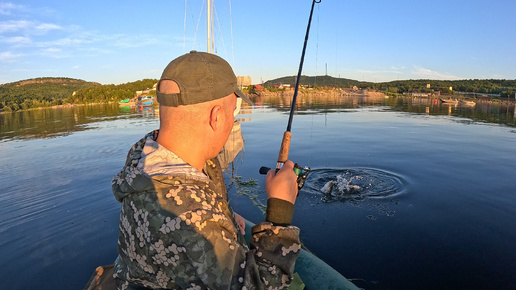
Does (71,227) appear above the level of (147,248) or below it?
below

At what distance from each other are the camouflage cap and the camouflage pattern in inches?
16.3

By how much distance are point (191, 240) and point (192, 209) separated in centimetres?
14

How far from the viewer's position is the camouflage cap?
1.57m

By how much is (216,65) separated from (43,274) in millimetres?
5324

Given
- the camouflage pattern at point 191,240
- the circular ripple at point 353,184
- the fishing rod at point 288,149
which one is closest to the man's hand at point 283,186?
the camouflage pattern at point 191,240

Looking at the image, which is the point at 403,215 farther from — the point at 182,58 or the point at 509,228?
the point at 182,58

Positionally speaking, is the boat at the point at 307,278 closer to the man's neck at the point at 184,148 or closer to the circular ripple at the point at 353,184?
the man's neck at the point at 184,148

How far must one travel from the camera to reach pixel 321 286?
125 inches

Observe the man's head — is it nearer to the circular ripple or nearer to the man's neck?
the man's neck

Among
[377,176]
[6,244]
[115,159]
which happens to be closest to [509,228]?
[377,176]

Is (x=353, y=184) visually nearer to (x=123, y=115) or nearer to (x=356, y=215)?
(x=356, y=215)

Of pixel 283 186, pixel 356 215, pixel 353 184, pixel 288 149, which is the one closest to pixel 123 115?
pixel 353 184

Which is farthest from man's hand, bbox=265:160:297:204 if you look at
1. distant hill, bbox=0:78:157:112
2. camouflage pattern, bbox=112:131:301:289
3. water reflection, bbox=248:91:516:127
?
distant hill, bbox=0:78:157:112

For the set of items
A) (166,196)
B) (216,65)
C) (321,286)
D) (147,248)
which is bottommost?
(321,286)
